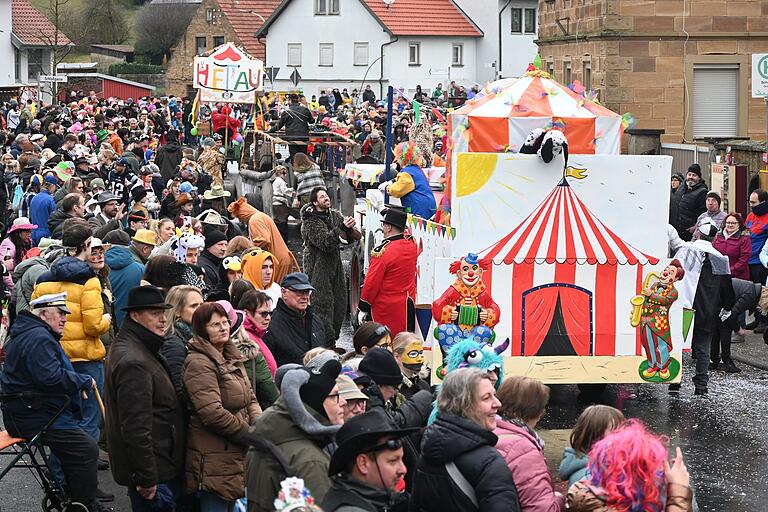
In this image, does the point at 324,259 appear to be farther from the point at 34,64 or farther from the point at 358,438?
the point at 34,64

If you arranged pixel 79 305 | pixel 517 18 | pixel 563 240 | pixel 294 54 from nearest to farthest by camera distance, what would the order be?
pixel 79 305 < pixel 563 240 < pixel 517 18 < pixel 294 54

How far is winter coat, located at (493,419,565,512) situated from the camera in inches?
230

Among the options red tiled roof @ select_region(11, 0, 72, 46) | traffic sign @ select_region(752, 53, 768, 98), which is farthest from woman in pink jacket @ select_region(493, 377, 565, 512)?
red tiled roof @ select_region(11, 0, 72, 46)

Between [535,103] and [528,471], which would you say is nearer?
[528,471]

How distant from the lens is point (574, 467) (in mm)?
6223

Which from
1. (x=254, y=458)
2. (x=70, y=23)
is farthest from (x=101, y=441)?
(x=70, y=23)

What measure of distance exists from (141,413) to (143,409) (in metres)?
0.03

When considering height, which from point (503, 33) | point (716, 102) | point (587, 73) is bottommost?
point (716, 102)

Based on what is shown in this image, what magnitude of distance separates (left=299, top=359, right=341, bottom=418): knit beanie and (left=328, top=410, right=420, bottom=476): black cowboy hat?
69cm

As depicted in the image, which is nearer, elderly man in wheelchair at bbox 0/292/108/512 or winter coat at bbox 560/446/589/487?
winter coat at bbox 560/446/589/487

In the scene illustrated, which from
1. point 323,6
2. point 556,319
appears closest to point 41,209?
point 556,319

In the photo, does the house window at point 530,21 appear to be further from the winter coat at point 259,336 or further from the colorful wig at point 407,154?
the winter coat at point 259,336

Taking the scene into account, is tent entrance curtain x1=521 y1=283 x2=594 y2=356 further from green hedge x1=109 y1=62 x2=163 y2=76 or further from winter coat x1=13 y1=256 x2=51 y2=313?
green hedge x1=109 y1=62 x2=163 y2=76

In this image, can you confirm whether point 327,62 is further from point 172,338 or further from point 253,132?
point 172,338
